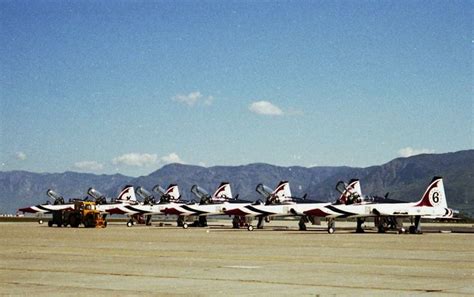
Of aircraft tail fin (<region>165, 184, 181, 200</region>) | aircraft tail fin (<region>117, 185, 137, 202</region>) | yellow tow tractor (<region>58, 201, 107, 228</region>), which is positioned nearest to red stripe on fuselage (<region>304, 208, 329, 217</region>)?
yellow tow tractor (<region>58, 201, 107, 228</region>)

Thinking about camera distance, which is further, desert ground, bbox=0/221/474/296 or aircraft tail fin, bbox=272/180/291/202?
aircraft tail fin, bbox=272/180/291/202

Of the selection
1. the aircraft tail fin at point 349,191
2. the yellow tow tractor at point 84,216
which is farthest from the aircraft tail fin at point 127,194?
the aircraft tail fin at point 349,191

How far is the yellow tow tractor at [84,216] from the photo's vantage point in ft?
264

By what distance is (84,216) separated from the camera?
8119 centimetres

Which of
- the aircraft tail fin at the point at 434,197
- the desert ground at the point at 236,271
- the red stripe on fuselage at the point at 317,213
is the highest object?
the aircraft tail fin at the point at 434,197

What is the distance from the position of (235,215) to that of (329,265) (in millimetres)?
47814

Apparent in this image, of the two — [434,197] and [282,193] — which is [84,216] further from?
[434,197]

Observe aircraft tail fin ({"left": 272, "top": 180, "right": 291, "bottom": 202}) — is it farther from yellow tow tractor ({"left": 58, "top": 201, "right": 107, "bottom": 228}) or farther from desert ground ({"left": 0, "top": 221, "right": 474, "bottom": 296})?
desert ground ({"left": 0, "top": 221, "right": 474, "bottom": 296})

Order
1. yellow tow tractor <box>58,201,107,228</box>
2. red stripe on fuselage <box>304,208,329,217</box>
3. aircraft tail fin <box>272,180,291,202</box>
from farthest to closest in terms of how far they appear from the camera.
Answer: yellow tow tractor <box>58,201,107,228</box> → aircraft tail fin <box>272,180,291,202</box> → red stripe on fuselage <box>304,208,329,217</box>

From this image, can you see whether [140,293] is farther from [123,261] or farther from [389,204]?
[389,204]

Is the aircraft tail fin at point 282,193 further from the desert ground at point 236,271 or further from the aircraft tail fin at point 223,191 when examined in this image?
the desert ground at point 236,271

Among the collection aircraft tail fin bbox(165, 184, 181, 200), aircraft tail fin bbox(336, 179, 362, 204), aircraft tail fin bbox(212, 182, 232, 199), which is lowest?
aircraft tail fin bbox(336, 179, 362, 204)

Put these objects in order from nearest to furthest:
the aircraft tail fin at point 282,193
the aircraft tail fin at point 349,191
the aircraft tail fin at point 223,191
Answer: the aircraft tail fin at point 349,191 < the aircraft tail fin at point 282,193 < the aircraft tail fin at point 223,191

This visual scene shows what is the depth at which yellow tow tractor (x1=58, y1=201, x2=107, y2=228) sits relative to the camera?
80.5m
